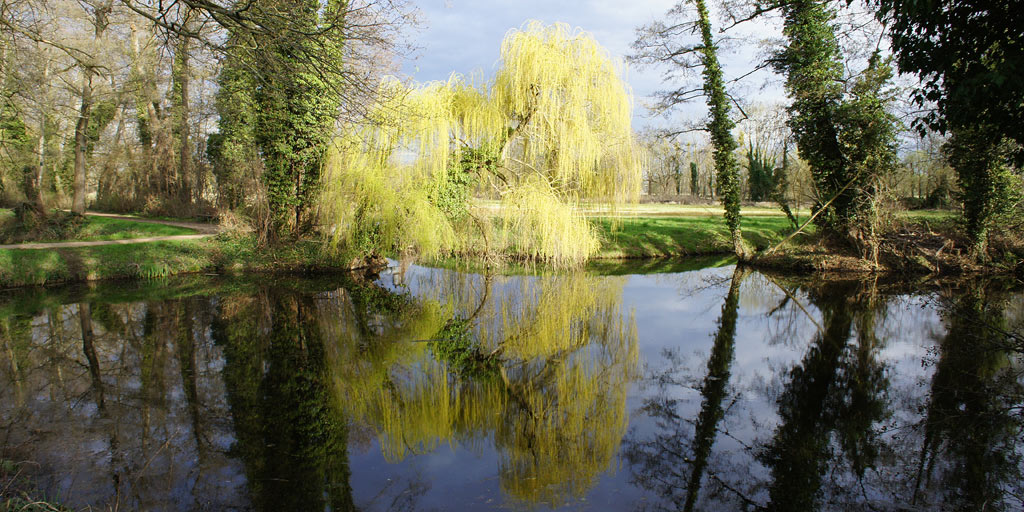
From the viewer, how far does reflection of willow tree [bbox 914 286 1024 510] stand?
4.05m

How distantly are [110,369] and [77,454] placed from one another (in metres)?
2.94

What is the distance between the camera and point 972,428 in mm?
5031

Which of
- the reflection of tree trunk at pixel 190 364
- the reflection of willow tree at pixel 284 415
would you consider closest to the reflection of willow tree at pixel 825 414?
the reflection of willow tree at pixel 284 415

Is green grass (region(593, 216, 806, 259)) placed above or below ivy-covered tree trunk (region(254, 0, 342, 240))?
below

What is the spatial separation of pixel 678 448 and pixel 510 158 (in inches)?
415

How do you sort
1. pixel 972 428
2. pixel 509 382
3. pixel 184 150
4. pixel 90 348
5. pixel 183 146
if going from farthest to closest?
pixel 184 150, pixel 183 146, pixel 90 348, pixel 509 382, pixel 972 428

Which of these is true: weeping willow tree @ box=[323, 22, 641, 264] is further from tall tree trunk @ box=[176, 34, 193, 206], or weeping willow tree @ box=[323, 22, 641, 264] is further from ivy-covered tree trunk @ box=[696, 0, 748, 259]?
tall tree trunk @ box=[176, 34, 193, 206]

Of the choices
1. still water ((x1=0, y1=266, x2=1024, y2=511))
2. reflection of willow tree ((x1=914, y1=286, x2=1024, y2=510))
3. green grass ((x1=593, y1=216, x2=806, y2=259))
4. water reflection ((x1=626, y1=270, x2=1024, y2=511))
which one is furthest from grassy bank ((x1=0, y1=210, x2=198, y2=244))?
reflection of willow tree ((x1=914, y1=286, x2=1024, y2=510))

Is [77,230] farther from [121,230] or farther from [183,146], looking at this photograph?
[183,146]

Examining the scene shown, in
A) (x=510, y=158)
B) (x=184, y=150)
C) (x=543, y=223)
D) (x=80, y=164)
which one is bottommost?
(x=543, y=223)

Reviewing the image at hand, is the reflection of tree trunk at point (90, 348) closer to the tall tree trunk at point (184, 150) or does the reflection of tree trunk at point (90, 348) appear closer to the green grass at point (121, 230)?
the green grass at point (121, 230)

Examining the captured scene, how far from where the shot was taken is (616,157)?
1395 centimetres

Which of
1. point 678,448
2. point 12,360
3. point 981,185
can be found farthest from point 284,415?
point 981,185

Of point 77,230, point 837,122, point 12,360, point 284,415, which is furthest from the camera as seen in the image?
point 77,230
